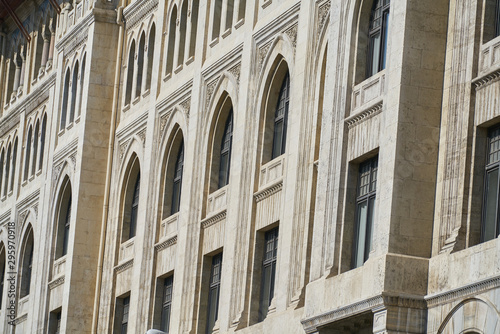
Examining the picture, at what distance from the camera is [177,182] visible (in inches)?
1689

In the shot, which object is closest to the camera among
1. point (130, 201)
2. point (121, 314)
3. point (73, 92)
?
point (121, 314)

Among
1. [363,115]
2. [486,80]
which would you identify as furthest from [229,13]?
[486,80]

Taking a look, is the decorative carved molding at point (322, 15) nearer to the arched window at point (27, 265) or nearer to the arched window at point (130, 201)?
the arched window at point (130, 201)

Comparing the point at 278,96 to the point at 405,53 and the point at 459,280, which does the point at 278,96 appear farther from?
the point at 459,280

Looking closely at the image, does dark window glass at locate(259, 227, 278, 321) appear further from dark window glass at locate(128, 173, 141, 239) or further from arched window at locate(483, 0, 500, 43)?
dark window glass at locate(128, 173, 141, 239)

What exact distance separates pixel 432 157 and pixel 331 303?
3463 millimetres

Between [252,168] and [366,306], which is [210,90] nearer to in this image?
[252,168]

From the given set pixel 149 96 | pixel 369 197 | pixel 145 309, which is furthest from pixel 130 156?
pixel 369 197

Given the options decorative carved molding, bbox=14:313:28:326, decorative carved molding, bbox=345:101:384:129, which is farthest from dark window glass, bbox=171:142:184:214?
decorative carved molding, bbox=14:313:28:326

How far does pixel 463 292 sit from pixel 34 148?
35.4 metres

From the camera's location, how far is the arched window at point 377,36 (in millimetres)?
30000

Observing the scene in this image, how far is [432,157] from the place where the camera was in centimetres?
2748

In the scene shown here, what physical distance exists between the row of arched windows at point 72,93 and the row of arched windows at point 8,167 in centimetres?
884

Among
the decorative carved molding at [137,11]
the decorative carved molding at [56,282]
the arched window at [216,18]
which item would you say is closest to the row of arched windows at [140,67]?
the decorative carved molding at [137,11]
